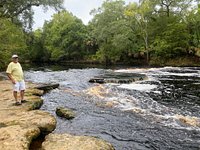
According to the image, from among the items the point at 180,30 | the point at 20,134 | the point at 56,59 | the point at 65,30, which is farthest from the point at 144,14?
the point at 20,134

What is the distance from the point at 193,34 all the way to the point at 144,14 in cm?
914

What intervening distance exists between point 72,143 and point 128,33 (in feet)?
146

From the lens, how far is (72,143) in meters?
7.65

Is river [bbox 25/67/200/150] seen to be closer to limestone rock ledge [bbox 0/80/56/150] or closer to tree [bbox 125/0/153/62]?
limestone rock ledge [bbox 0/80/56/150]

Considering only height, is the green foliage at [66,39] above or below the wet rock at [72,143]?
above

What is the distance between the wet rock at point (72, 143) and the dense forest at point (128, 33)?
89.2ft

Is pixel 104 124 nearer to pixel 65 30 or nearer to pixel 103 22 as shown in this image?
pixel 103 22

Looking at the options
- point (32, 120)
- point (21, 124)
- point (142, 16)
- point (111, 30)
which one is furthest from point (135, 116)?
point (111, 30)

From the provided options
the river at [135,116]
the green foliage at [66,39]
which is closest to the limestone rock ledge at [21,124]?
the river at [135,116]

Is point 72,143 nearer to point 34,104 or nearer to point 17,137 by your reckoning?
point 17,137

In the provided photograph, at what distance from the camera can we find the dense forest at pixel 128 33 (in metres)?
40.3

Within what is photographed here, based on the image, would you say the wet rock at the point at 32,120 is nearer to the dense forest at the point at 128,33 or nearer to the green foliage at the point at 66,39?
the dense forest at the point at 128,33

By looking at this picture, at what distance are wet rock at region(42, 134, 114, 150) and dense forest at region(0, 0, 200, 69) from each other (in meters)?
27.2

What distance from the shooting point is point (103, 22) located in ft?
179
